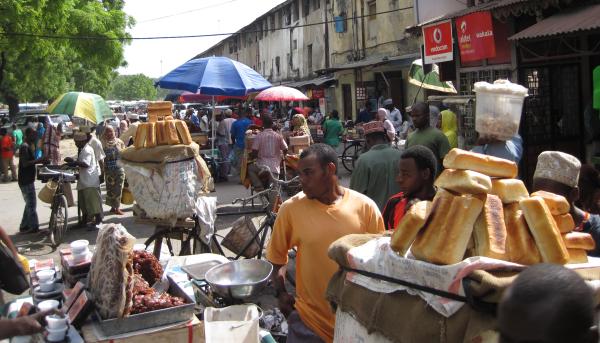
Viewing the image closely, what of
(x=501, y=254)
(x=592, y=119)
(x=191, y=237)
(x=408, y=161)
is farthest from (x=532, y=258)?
(x=592, y=119)

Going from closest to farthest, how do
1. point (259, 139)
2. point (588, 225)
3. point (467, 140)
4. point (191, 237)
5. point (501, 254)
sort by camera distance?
point (501, 254) → point (588, 225) → point (191, 237) → point (259, 139) → point (467, 140)

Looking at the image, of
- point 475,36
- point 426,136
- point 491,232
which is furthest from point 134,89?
point 491,232

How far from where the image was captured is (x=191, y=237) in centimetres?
623

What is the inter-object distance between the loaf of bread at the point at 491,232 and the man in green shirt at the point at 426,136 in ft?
13.3

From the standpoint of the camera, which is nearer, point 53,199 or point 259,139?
point 53,199

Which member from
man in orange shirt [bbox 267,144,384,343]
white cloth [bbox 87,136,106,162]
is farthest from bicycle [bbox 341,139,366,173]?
man in orange shirt [bbox 267,144,384,343]

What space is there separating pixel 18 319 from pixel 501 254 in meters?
2.32

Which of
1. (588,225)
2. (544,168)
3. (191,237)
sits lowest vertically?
(191,237)

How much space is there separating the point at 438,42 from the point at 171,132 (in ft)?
22.9

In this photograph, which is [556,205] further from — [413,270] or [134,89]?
[134,89]

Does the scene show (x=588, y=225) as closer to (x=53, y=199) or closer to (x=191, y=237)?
(x=191, y=237)

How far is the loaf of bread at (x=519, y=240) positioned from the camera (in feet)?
6.22

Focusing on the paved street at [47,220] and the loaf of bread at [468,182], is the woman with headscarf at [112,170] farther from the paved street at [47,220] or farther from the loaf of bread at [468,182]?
the loaf of bread at [468,182]

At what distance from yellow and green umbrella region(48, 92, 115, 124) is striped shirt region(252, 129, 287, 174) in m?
3.95
